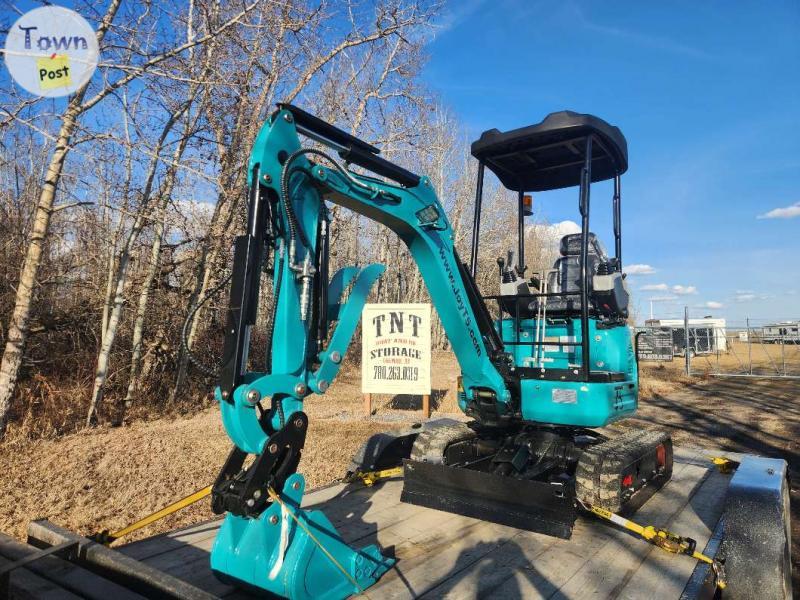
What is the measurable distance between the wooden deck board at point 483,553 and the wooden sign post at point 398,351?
5.49 meters

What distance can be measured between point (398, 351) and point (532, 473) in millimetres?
5898

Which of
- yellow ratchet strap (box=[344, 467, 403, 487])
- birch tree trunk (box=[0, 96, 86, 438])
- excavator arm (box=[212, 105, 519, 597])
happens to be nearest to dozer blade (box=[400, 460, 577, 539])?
yellow ratchet strap (box=[344, 467, 403, 487])

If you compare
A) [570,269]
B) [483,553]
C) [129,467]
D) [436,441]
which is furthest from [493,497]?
[129,467]

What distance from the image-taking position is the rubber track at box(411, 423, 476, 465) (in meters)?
4.78

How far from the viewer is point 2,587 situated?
192cm

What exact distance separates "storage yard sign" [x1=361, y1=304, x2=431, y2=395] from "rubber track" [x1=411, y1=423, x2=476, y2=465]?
4899 millimetres

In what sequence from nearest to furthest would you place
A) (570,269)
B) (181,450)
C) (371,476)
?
(371,476) → (570,269) → (181,450)

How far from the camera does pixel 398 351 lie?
1014 cm

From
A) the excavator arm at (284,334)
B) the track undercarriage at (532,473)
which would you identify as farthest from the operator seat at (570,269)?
the excavator arm at (284,334)

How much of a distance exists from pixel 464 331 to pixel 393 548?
1.69m

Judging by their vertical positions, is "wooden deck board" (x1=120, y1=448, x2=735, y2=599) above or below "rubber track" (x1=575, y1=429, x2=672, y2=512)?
below

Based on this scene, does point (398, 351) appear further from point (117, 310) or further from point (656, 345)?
point (656, 345)

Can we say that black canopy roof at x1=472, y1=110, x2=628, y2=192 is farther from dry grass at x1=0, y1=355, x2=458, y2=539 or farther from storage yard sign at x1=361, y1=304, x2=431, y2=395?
storage yard sign at x1=361, y1=304, x2=431, y2=395

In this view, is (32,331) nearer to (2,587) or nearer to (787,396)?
(2,587)
